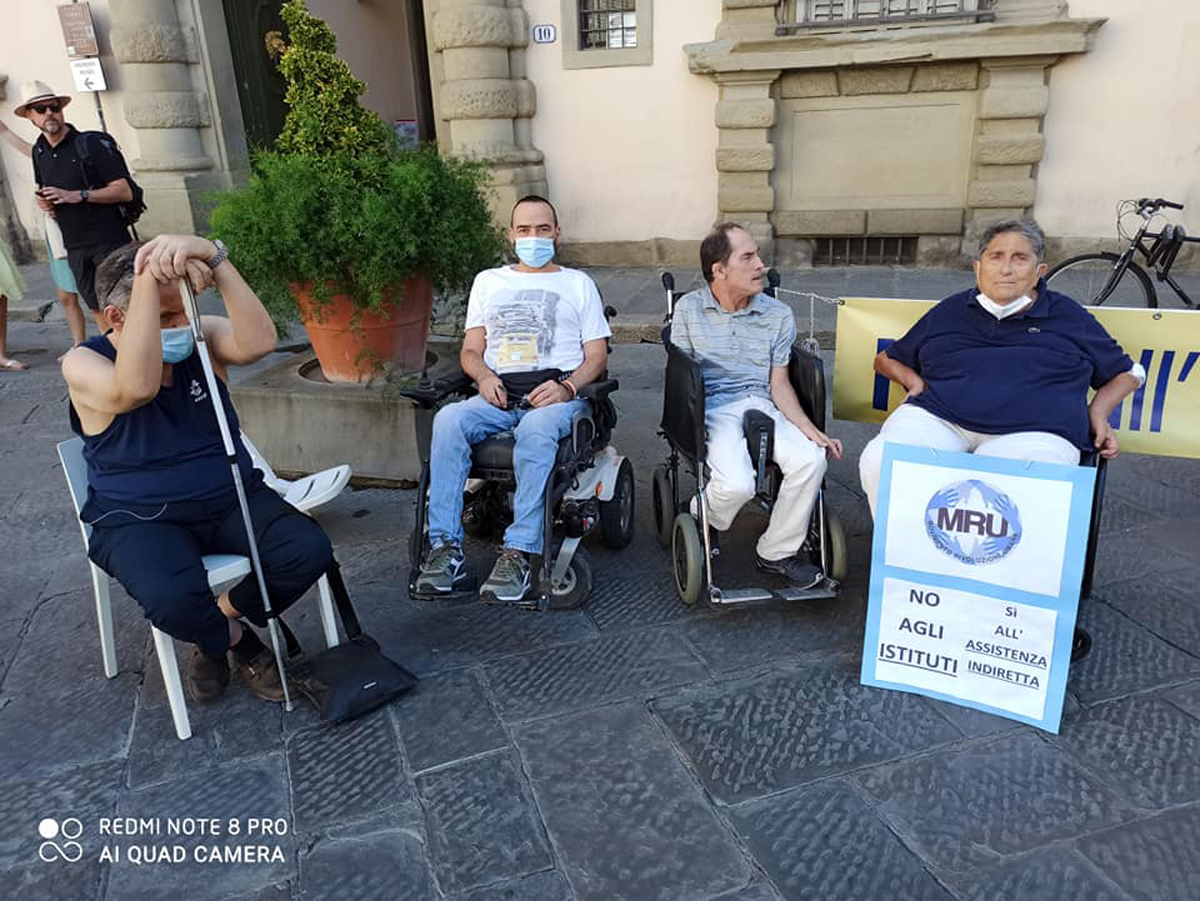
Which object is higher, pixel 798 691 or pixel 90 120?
pixel 90 120

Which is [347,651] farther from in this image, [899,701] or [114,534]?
[899,701]

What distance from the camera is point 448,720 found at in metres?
2.67

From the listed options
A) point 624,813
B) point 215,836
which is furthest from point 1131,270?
point 215,836

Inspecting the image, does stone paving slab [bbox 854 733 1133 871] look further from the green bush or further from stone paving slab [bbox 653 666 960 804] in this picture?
the green bush

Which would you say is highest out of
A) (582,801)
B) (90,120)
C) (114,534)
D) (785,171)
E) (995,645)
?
(90,120)

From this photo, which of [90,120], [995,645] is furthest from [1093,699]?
[90,120]

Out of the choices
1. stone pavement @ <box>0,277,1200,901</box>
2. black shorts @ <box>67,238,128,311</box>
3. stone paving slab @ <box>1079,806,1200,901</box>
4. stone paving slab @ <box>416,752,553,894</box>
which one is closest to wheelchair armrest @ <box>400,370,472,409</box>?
stone pavement @ <box>0,277,1200,901</box>

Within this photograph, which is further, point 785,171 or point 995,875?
point 785,171

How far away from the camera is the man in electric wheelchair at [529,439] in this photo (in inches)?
122

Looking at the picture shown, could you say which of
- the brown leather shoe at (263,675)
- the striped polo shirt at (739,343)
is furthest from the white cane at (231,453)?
the striped polo shirt at (739,343)

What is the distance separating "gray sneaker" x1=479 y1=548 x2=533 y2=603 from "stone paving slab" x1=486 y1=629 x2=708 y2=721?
205 mm

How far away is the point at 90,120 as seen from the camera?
952cm

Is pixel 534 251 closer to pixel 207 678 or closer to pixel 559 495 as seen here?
pixel 559 495

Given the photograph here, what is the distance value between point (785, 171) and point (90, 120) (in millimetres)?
7366
